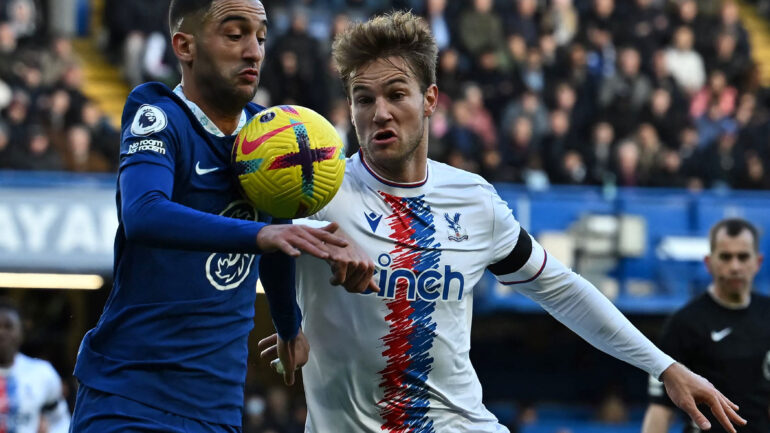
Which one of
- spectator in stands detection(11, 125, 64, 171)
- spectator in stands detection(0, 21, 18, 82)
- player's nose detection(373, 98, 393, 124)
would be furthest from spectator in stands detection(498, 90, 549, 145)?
player's nose detection(373, 98, 393, 124)

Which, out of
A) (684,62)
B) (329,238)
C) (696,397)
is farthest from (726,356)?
(684,62)

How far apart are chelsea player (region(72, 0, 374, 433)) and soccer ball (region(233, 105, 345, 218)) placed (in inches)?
3.9

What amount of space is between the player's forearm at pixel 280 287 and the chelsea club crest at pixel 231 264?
32 centimetres

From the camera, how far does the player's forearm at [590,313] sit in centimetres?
552

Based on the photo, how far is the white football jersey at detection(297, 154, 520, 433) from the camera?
5207 millimetres

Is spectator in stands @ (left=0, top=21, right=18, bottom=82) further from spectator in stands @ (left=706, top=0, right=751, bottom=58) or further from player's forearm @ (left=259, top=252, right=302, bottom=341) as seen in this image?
spectator in stands @ (left=706, top=0, right=751, bottom=58)

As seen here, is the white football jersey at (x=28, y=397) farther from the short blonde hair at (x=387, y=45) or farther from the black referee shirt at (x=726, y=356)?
the short blonde hair at (x=387, y=45)

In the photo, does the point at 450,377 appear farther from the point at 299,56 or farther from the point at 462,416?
the point at 299,56

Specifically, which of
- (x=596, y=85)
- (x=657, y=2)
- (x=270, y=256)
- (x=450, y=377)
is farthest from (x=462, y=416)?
(x=657, y=2)

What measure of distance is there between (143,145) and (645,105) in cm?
1433

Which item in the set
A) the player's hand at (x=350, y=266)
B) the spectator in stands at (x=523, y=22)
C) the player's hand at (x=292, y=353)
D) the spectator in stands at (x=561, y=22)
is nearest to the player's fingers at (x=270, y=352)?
the player's hand at (x=292, y=353)

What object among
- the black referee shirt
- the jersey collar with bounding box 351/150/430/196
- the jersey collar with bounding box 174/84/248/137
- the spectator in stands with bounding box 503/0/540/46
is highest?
the spectator in stands with bounding box 503/0/540/46

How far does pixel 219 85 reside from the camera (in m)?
4.48

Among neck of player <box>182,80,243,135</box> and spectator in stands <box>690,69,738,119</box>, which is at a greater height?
spectator in stands <box>690,69,738,119</box>
